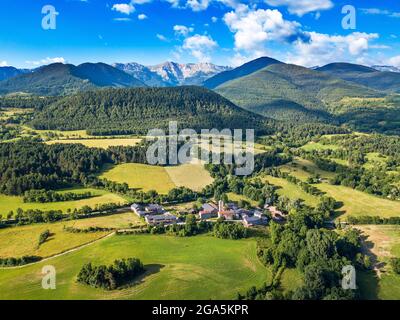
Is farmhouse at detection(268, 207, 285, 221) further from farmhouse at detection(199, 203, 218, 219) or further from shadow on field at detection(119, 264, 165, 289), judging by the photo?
shadow on field at detection(119, 264, 165, 289)

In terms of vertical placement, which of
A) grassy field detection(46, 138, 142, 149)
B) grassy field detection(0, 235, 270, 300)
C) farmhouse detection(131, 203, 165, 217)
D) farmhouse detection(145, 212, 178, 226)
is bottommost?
grassy field detection(0, 235, 270, 300)

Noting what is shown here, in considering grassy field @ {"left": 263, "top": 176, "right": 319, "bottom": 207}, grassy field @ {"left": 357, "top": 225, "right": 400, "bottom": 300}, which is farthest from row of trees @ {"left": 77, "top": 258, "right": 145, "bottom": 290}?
grassy field @ {"left": 263, "top": 176, "right": 319, "bottom": 207}

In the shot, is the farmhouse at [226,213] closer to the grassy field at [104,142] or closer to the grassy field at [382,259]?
the grassy field at [382,259]

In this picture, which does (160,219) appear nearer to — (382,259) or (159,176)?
(159,176)

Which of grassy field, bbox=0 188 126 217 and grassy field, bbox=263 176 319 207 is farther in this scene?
grassy field, bbox=263 176 319 207

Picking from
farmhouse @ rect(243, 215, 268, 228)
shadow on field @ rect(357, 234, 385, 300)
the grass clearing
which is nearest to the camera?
shadow on field @ rect(357, 234, 385, 300)

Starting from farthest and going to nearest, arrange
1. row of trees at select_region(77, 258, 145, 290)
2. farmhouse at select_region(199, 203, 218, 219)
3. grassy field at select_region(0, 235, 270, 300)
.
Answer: farmhouse at select_region(199, 203, 218, 219) → row of trees at select_region(77, 258, 145, 290) → grassy field at select_region(0, 235, 270, 300)
